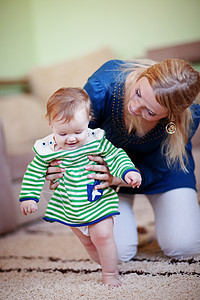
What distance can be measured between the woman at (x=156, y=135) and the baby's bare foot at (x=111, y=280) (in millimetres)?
188

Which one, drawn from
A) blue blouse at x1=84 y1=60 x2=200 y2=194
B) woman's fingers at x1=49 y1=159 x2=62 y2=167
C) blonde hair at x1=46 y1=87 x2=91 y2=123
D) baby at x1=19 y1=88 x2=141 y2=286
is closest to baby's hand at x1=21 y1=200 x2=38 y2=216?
baby at x1=19 y1=88 x2=141 y2=286

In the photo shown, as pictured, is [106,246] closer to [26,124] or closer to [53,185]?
[53,185]

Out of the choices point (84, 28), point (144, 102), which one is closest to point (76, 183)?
point (144, 102)

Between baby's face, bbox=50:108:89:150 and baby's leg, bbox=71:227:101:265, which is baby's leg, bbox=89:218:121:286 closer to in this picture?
baby's leg, bbox=71:227:101:265

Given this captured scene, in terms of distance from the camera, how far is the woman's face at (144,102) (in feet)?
2.99

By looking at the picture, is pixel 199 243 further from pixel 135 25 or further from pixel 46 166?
pixel 135 25

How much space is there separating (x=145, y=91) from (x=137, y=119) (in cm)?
17

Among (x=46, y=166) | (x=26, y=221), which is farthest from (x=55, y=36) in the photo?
(x=46, y=166)

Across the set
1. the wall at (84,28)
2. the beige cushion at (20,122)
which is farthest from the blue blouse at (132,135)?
the wall at (84,28)

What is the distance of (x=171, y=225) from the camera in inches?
46.1

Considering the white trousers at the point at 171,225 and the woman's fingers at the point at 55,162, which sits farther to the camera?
the white trousers at the point at 171,225

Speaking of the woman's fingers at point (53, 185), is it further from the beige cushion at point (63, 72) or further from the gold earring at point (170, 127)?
the beige cushion at point (63, 72)

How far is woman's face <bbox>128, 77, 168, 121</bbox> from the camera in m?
0.91

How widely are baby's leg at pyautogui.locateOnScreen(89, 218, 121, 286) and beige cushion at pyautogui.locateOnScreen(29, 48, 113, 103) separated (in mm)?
1457
